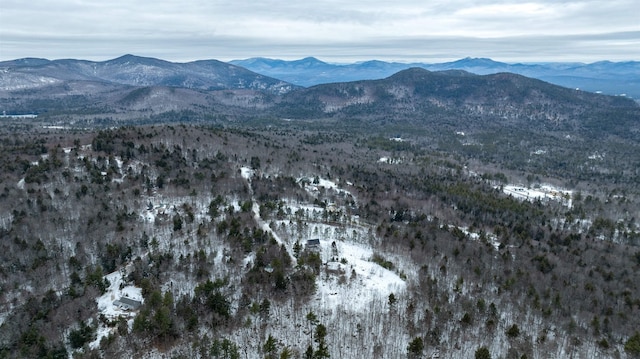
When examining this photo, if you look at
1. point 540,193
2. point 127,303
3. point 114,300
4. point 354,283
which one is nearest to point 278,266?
point 354,283

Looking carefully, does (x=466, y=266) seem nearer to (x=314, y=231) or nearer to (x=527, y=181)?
(x=314, y=231)

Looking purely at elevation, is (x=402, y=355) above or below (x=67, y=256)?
below

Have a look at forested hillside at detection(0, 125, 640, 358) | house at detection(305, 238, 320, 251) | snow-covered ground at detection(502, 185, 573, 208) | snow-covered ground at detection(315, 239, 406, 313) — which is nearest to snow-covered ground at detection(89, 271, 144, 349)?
forested hillside at detection(0, 125, 640, 358)

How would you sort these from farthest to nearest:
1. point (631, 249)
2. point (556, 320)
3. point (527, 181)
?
point (527, 181) < point (631, 249) < point (556, 320)

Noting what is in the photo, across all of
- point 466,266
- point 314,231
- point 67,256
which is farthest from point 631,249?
point 67,256

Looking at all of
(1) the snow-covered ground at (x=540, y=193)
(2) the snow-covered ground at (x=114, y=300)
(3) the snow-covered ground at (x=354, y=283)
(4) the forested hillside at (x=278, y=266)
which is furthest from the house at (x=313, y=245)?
(1) the snow-covered ground at (x=540, y=193)

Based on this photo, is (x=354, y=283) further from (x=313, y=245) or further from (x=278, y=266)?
(x=313, y=245)

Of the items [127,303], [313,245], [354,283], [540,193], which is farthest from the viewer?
[540,193]

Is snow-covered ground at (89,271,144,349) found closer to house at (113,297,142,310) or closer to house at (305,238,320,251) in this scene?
house at (113,297,142,310)
